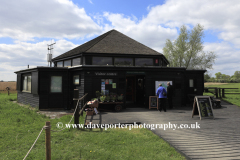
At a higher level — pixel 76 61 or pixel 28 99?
pixel 76 61

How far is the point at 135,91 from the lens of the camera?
49.0 ft

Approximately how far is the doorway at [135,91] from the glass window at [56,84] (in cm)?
550

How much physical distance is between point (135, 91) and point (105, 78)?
12.0 ft

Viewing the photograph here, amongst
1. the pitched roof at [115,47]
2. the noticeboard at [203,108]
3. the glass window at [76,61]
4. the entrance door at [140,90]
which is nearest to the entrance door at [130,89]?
the entrance door at [140,90]

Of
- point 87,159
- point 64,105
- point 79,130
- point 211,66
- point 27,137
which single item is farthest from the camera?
point 211,66

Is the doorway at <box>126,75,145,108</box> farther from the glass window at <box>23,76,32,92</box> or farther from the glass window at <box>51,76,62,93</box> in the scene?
the glass window at <box>23,76,32,92</box>

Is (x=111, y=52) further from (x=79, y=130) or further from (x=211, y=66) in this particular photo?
(x=211, y=66)

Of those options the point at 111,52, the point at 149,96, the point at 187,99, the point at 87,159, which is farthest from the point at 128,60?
the point at 87,159

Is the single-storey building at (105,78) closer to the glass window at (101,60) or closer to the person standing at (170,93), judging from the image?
the glass window at (101,60)

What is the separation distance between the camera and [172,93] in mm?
12398

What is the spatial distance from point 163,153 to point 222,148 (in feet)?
5.59

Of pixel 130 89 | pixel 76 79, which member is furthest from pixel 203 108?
pixel 76 79

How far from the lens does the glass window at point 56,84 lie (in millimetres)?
13312

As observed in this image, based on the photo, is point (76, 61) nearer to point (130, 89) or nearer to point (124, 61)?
point (124, 61)
